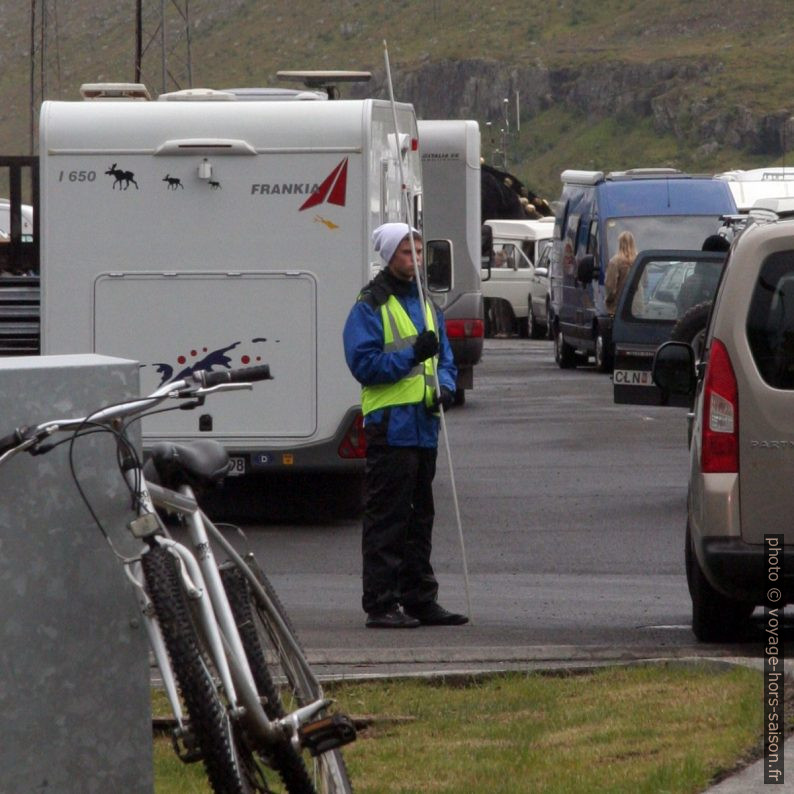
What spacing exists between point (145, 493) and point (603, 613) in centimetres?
516

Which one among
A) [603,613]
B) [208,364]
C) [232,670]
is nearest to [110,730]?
[232,670]

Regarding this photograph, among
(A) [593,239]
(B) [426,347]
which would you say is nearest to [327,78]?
(B) [426,347]

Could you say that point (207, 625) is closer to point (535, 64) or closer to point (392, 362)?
point (392, 362)

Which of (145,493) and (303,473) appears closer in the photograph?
(145,493)

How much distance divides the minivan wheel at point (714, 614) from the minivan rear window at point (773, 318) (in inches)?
37.8

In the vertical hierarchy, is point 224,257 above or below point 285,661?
above

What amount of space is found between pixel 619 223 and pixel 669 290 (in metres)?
8.59

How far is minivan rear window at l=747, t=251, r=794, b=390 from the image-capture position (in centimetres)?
796

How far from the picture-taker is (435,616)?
9.43 m

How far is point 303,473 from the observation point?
1324 cm

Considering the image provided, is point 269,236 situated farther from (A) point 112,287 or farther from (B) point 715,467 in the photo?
(B) point 715,467

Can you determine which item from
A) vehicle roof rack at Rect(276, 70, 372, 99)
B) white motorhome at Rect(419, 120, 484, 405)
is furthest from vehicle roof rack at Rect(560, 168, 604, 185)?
vehicle roof rack at Rect(276, 70, 372, 99)

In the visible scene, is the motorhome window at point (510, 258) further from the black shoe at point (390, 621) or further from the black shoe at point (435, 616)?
the black shoe at point (390, 621)

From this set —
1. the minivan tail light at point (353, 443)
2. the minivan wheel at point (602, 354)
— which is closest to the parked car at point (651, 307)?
the minivan tail light at point (353, 443)
